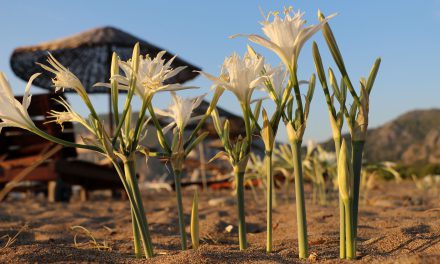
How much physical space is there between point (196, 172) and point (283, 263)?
14612mm

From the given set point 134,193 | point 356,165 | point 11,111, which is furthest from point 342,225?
point 11,111

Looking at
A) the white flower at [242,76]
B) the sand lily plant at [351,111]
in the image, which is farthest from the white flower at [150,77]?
the sand lily plant at [351,111]

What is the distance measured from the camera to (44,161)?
5625 millimetres

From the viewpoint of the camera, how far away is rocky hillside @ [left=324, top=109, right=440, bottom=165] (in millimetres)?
30969

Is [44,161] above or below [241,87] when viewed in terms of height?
below

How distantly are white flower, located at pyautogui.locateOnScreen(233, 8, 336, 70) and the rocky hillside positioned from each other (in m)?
29.7

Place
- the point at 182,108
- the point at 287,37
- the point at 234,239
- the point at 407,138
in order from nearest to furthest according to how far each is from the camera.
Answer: the point at 287,37
the point at 182,108
the point at 234,239
the point at 407,138

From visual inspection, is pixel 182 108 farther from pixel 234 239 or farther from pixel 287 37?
pixel 234 239

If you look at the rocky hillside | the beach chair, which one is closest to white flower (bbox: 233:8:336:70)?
the beach chair

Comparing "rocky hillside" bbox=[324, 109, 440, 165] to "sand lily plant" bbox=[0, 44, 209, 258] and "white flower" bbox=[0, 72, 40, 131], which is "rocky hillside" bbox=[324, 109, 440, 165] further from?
"white flower" bbox=[0, 72, 40, 131]

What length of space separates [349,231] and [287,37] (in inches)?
19.9

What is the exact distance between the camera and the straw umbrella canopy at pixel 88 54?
7.67 meters

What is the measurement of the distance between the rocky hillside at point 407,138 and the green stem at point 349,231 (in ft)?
97.1

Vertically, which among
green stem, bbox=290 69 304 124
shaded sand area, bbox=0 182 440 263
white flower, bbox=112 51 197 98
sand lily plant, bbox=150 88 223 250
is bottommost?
shaded sand area, bbox=0 182 440 263
